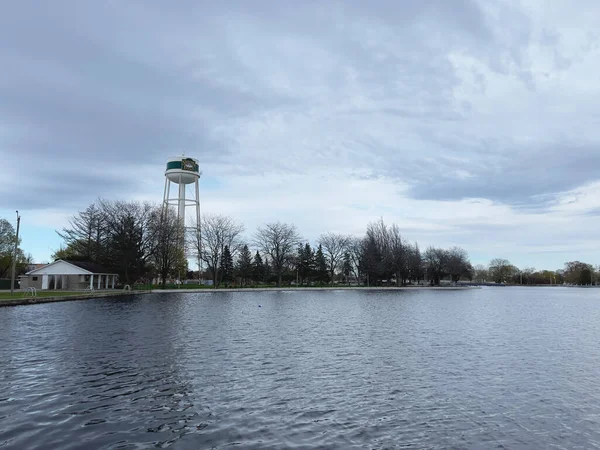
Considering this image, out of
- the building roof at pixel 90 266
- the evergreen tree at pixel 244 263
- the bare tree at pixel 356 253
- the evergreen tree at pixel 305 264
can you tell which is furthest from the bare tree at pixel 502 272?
the building roof at pixel 90 266

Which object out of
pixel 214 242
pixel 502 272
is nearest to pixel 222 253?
pixel 214 242

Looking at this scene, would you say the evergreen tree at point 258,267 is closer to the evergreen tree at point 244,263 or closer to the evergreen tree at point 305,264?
the evergreen tree at point 244,263

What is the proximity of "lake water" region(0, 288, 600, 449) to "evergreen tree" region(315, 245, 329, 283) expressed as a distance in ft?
286

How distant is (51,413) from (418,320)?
984 inches

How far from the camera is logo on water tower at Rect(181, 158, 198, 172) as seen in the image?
83.9m

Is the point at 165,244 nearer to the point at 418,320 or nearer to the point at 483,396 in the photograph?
the point at 418,320

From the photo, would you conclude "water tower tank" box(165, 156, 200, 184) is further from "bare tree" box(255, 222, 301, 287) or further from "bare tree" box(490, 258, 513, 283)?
"bare tree" box(490, 258, 513, 283)

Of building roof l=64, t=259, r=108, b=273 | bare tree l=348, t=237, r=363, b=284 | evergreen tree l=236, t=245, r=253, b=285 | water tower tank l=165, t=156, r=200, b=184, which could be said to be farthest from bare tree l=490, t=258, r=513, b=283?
building roof l=64, t=259, r=108, b=273

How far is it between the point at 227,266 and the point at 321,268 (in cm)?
2681

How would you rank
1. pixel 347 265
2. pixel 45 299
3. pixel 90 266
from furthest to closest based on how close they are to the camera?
pixel 347 265 → pixel 90 266 → pixel 45 299

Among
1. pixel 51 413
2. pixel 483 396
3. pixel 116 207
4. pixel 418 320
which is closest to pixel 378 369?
pixel 483 396

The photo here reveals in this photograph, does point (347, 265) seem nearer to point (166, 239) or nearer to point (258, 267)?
point (258, 267)

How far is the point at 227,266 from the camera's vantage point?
9562cm

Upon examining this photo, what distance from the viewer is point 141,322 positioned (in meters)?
26.6
